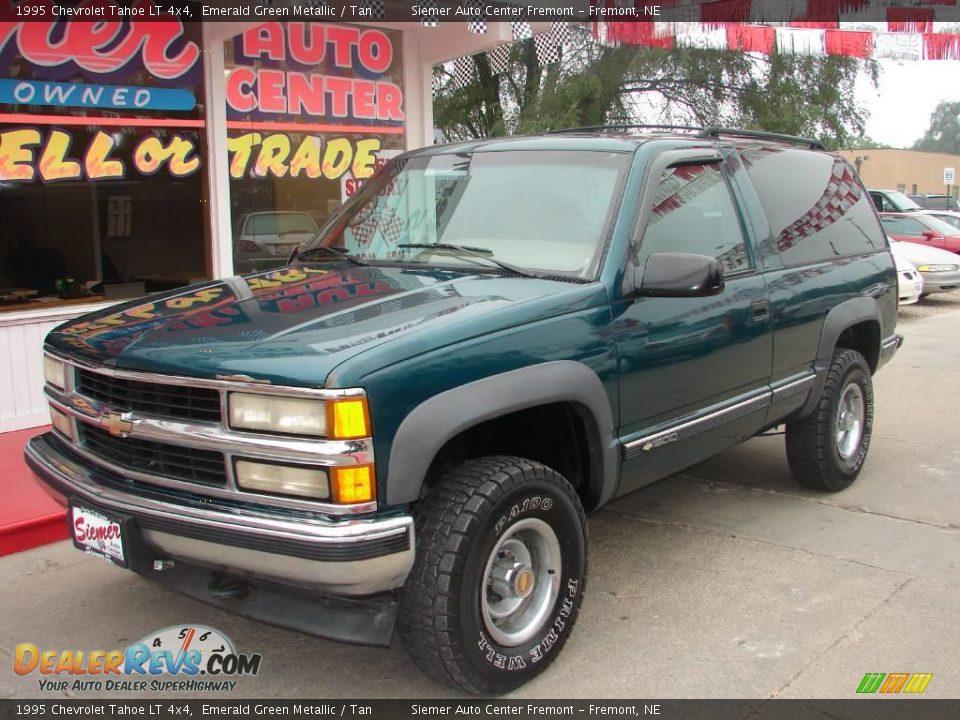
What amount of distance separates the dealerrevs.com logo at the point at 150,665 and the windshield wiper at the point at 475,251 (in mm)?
1778

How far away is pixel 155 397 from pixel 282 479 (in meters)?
0.58

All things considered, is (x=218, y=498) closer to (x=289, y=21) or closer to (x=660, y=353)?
(x=660, y=353)

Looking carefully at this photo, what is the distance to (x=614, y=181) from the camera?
13.0ft

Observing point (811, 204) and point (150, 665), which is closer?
point (150, 665)

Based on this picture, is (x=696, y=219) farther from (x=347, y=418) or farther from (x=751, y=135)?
(x=347, y=418)

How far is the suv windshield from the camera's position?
383 cm

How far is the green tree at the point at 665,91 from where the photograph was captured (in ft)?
57.7

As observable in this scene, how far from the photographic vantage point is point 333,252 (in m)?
4.39

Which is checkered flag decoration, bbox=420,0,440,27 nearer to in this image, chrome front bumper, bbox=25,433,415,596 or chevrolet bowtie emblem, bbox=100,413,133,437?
chevrolet bowtie emblem, bbox=100,413,133,437

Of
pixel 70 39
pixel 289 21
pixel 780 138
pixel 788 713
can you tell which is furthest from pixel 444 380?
pixel 289 21

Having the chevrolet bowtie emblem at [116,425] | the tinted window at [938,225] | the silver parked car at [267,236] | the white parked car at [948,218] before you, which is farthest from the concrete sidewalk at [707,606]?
the white parked car at [948,218]

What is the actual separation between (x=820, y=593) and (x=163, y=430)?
282cm

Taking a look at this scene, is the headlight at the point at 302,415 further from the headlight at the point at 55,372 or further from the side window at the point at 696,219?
the side window at the point at 696,219

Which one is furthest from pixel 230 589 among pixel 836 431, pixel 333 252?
pixel 836 431
